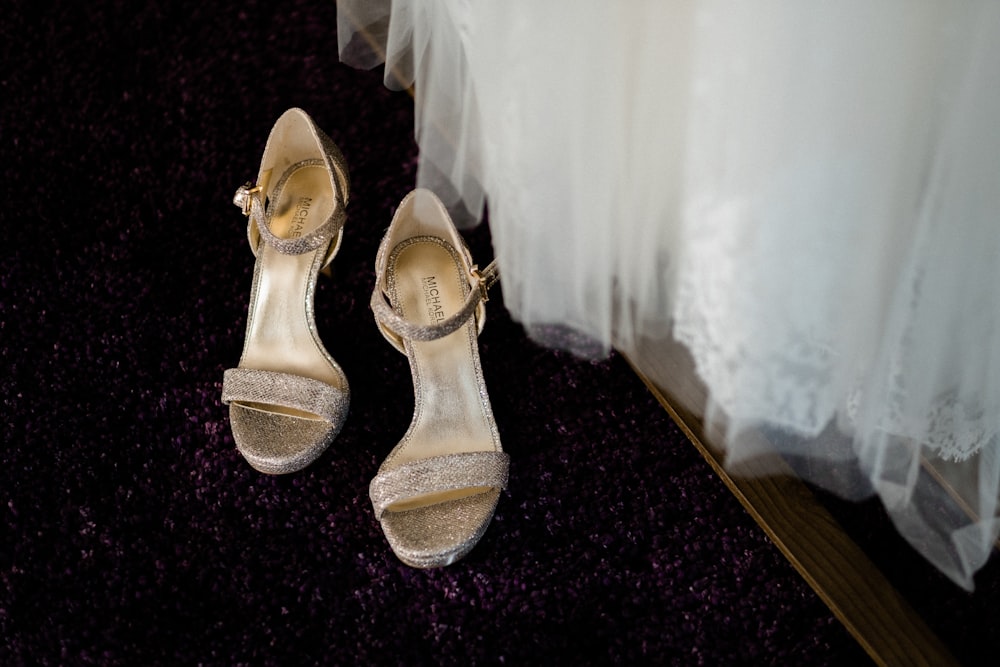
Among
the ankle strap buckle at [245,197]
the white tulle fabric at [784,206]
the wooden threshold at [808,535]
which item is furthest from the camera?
the ankle strap buckle at [245,197]

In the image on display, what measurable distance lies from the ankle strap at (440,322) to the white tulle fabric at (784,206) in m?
0.05

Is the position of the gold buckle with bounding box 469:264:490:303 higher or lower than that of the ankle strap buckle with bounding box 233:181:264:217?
lower

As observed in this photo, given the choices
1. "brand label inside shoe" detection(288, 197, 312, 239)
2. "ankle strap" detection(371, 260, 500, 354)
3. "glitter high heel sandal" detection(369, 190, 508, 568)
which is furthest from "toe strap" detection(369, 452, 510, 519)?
"brand label inside shoe" detection(288, 197, 312, 239)

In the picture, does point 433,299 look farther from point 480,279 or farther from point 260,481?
point 260,481

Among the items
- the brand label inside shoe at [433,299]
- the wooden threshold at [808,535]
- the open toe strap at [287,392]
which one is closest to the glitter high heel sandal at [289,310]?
the open toe strap at [287,392]

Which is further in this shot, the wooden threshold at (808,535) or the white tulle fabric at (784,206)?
the wooden threshold at (808,535)

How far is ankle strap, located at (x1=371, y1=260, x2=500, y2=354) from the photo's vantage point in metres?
0.86

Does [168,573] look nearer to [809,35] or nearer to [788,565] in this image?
[788,565]

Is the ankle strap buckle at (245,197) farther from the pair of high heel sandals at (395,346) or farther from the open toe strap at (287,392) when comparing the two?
the open toe strap at (287,392)

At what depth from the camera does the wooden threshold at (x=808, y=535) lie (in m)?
0.84

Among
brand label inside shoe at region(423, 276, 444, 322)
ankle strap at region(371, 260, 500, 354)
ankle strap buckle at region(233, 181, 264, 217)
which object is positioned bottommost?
brand label inside shoe at region(423, 276, 444, 322)

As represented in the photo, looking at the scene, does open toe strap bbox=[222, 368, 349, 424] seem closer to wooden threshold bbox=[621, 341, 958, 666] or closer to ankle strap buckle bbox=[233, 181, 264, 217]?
ankle strap buckle bbox=[233, 181, 264, 217]

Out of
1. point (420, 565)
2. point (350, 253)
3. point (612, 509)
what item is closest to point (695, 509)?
point (612, 509)

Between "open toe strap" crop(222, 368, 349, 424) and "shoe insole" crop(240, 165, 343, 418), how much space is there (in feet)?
0.09
